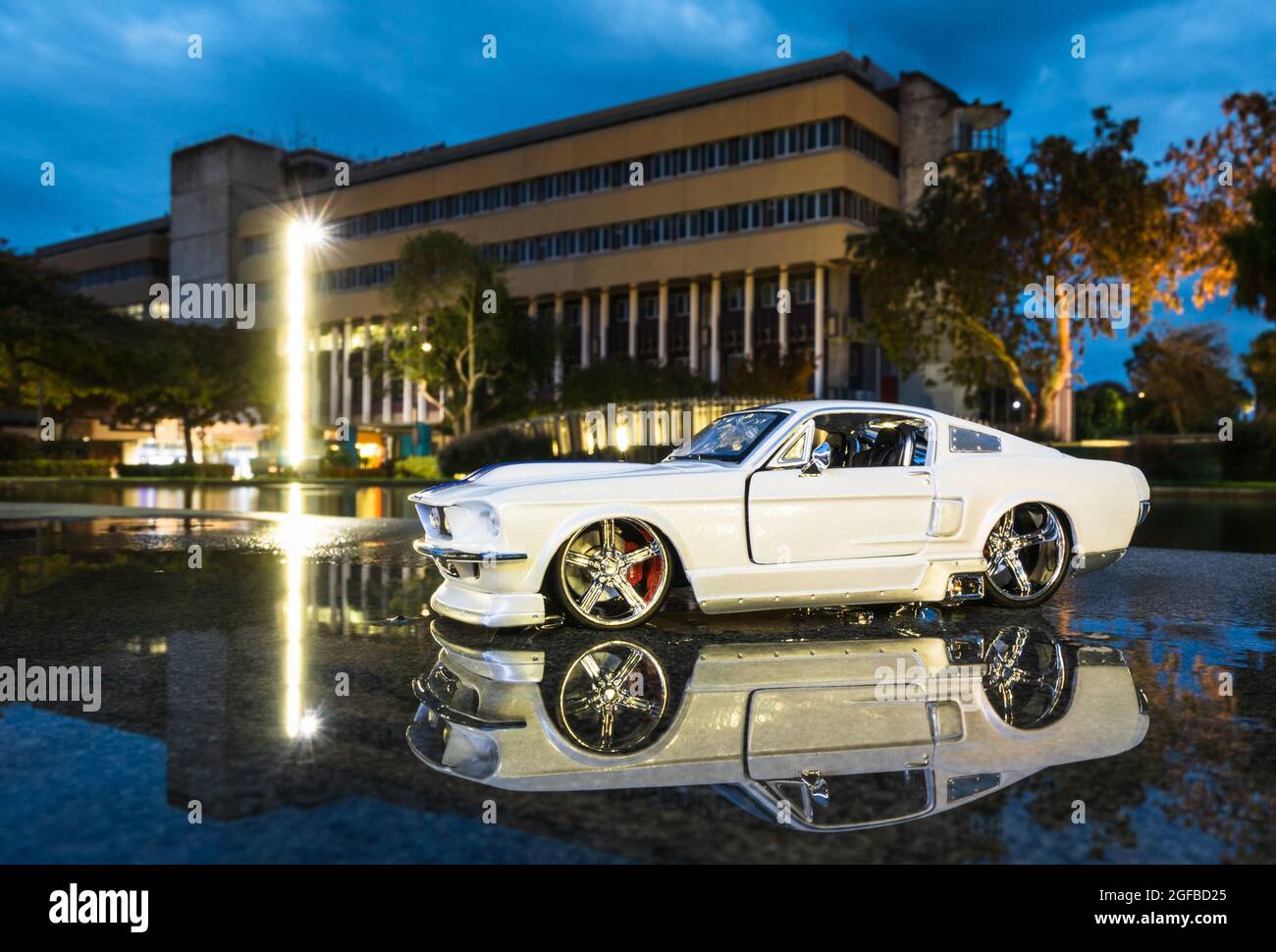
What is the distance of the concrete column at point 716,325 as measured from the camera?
60.5 meters

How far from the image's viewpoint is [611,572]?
6133 millimetres

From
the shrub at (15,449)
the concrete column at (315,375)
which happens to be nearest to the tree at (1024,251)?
the shrub at (15,449)

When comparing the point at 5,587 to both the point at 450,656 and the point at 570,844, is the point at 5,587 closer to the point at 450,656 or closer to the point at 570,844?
the point at 450,656

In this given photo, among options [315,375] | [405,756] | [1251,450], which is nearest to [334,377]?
[315,375]

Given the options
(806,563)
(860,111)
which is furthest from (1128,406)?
(806,563)

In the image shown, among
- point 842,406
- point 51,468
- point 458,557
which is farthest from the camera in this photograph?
point 51,468

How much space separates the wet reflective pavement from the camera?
9.17ft

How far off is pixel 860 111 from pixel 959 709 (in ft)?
183

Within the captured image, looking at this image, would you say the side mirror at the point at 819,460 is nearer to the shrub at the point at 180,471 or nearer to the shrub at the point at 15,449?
the shrub at the point at 180,471

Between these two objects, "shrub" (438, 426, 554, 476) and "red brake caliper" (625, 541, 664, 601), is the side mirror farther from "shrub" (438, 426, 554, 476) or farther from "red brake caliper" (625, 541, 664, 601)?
"shrub" (438, 426, 554, 476)

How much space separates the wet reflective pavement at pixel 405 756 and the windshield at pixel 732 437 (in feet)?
3.53

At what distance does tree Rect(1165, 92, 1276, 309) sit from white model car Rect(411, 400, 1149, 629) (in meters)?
26.3

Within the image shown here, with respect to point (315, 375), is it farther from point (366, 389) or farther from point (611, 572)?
point (611, 572)

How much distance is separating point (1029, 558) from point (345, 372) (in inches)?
2994
